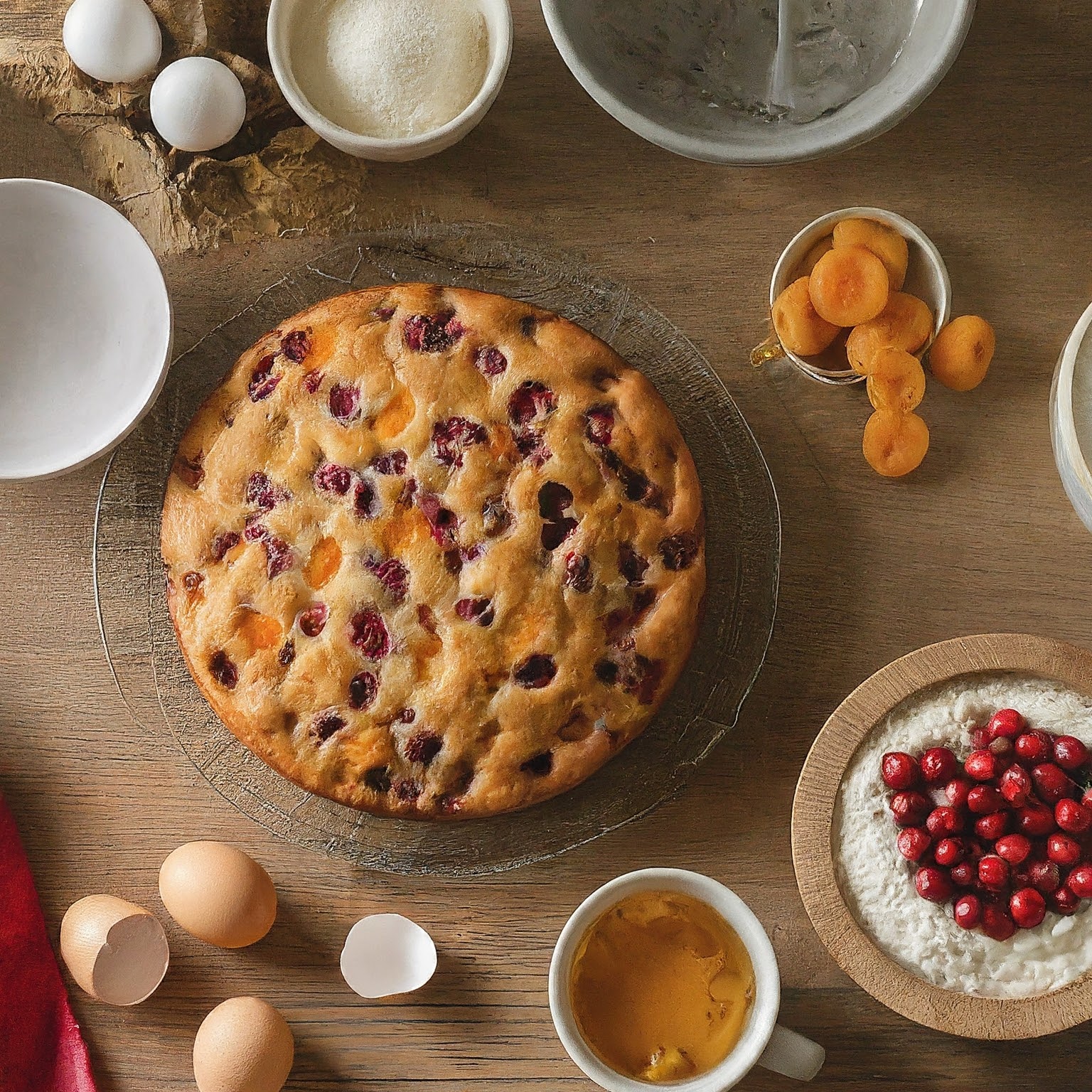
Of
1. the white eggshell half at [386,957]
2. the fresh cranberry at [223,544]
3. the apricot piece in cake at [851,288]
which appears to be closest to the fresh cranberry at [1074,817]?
the apricot piece in cake at [851,288]

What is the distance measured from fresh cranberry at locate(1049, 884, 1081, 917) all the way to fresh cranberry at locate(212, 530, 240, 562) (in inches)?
42.3

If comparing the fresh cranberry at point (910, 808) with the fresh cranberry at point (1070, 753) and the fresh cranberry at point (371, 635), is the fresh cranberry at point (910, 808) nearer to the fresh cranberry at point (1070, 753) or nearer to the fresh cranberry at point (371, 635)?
the fresh cranberry at point (1070, 753)

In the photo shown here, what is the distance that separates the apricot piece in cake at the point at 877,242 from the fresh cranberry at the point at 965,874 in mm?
744

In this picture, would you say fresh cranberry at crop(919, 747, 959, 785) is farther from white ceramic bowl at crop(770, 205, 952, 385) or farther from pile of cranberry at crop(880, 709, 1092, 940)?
white ceramic bowl at crop(770, 205, 952, 385)

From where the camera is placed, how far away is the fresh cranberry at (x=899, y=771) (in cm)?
133

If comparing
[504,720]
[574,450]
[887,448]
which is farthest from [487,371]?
[887,448]

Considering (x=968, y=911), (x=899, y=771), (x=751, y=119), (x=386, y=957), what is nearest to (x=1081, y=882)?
(x=968, y=911)

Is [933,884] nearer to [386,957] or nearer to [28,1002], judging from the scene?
[386,957]

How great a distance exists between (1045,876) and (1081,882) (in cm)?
4

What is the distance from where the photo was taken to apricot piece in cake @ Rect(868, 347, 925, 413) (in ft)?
4.73

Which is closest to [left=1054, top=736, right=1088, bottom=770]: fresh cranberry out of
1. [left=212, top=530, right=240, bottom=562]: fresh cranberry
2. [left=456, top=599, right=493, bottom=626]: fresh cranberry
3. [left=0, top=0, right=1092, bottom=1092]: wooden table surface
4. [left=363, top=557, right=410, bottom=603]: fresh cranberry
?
[left=0, top=0, right=1092, bottom=1092]: wooden table surface

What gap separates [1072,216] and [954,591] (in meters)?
0.55

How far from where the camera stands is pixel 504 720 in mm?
1350

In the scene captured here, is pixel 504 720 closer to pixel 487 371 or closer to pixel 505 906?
pixel 505 906
